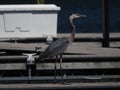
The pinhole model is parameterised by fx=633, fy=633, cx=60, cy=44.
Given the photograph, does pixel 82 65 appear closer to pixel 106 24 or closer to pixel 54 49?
pixel 54 49

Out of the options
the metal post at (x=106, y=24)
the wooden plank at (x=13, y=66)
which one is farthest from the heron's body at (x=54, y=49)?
the metal post at (x=106, y=24)

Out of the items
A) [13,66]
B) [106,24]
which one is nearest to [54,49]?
[13,66]

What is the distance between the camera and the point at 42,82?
11.4 m

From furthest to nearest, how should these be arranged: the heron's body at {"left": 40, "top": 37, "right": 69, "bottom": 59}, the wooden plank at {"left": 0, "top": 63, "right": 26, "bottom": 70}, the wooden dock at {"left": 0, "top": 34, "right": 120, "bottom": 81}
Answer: the wooden plank at {"left": 0, "top": 63, "right": 26, "bottom": 70} → the wooden dock at {"left": 0, "top": 34, "right": 120, "bottom": 81} → the heron's body at {"left": 40, "top": 37, "right": 69, "bottom": 59}

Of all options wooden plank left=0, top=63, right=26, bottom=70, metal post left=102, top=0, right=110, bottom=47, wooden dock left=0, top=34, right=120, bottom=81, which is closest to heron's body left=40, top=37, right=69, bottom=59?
wooden dock left=0, top=34, right=120, bottom=81

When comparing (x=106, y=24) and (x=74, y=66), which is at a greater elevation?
(x=106, y=24)

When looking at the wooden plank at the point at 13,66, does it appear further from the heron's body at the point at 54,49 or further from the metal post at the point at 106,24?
the metal post at the point at 106,24

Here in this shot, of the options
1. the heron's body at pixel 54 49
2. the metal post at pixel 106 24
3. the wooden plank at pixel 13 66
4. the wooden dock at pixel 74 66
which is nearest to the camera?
the heron's body at pixel 54 49

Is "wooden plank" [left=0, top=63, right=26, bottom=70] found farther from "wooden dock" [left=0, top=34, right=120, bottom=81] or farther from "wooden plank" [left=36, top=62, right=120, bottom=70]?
"wooden plank" [left=36, top=62, right=120, bottom=70]

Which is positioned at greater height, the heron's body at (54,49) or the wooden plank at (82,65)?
the heron's body at (54,49)

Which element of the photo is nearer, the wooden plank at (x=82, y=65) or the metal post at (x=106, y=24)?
the wooden plank at (x=82, y=65)

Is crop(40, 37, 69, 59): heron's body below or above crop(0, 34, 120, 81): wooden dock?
above

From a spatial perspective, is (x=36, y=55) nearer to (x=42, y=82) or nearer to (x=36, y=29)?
(x=42, y=82)

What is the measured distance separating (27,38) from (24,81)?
12.2 feet
